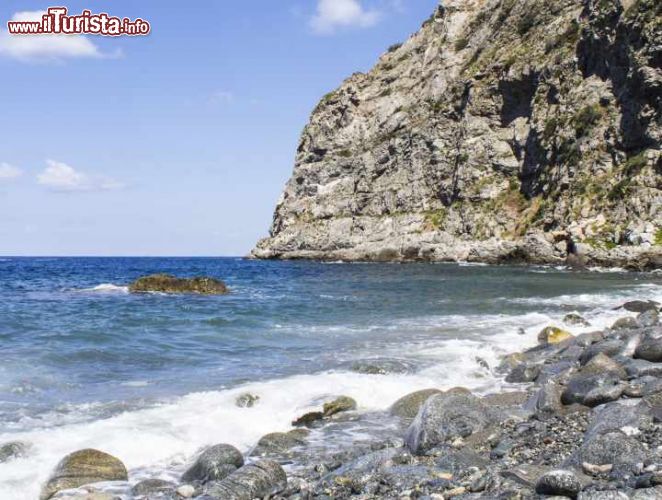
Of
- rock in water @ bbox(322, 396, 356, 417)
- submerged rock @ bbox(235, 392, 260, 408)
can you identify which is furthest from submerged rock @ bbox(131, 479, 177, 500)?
rock in water @ bbox(322, 396, 356, 417)

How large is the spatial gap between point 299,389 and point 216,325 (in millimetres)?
12634

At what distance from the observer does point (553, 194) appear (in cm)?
7838

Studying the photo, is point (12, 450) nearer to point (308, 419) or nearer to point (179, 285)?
point (308, 419)

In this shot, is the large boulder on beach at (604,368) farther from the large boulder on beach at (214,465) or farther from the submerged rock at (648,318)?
the submerged rock at (648,318)

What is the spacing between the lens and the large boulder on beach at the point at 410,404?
12594mm

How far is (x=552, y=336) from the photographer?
20734 mm

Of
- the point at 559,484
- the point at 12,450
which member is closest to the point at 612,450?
the point at 559,484

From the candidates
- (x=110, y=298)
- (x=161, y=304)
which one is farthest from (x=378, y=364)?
(x=110, y=298)

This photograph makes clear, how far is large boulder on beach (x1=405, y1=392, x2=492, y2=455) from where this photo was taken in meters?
9.72

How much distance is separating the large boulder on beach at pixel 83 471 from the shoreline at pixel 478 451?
0.25m

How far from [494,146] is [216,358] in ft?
271

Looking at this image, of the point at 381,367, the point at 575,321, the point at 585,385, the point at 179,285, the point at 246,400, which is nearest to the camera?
the point at 585,385

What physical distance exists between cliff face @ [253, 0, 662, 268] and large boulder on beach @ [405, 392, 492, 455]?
5503 cm

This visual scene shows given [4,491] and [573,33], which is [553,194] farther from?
[4,491]
